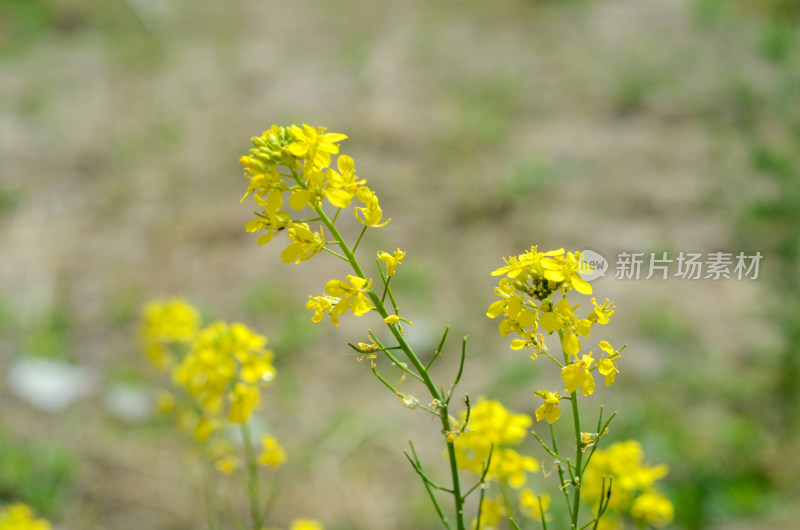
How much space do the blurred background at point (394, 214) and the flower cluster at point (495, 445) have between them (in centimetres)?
98

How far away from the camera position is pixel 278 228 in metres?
1.02

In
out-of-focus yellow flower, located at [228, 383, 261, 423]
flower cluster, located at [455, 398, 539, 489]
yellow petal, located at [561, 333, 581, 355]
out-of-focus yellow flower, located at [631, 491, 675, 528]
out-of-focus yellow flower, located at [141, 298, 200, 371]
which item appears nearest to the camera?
yellow petal, located at [561, 333, 581, 355]

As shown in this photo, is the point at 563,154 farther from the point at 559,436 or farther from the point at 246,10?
the point at 246,10

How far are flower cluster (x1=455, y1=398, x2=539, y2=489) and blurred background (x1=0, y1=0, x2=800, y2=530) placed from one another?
984mm

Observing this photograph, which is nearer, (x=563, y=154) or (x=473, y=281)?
(x=473, y=281)

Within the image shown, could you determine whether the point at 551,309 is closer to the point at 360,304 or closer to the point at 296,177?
the point at 360,304

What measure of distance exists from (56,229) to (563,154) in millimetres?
3490

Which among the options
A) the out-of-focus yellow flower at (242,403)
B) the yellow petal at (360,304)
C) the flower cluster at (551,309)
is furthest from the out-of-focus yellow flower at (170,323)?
the flower cluster at (551,309)

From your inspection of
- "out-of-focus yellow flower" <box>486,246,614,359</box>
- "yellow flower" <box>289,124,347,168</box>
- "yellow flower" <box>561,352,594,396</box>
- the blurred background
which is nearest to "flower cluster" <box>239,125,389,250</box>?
"yellow flower" <box>289,124,347,168</box>

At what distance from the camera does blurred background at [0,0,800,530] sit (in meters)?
2.89

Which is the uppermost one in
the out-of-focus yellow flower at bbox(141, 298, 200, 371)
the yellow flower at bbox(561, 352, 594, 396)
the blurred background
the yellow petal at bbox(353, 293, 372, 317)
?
the blurred background

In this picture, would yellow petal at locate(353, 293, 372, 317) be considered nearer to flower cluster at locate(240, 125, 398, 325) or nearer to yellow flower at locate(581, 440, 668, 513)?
flower cluster at locate(240, 125, 398, 325)

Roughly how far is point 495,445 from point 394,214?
3.22m

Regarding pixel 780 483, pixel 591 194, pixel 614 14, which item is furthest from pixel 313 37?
pixel 780 483
